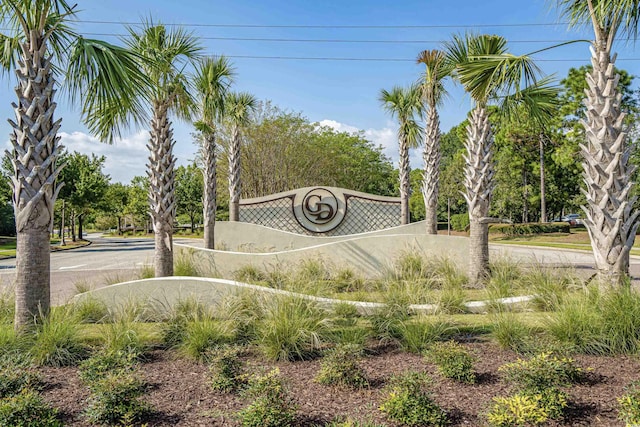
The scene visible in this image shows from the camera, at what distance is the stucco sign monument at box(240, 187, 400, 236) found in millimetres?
17016

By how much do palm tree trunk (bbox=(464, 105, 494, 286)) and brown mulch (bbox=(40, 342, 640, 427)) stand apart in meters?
4.25

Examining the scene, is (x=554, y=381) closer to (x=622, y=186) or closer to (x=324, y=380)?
(x=324, y=380)

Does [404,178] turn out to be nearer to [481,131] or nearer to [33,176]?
[481,131]


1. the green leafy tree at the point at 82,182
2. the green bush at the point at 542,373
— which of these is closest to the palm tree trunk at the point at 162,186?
the green bush at the point at 542,373

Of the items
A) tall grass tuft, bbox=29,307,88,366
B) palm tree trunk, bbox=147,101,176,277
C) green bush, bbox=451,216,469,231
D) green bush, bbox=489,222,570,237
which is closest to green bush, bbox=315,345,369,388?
tall grass tuft, bbox=29,307,88,366

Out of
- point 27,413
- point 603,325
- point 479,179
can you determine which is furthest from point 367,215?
point 27,413

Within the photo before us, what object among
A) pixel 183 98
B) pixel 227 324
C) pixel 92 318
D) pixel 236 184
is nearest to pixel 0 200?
pixel 236 184

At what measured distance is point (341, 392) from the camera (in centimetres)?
359

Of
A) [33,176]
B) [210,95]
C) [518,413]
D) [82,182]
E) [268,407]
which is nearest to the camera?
[518,413]

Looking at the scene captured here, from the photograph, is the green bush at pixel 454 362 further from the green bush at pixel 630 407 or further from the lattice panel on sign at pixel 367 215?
the lattice panel on sign at pixel 367 215

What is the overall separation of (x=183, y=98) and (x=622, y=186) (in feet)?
26.5

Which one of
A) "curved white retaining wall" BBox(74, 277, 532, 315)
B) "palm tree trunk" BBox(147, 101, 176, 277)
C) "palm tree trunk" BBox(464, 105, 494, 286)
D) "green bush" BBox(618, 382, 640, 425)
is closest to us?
"green bush" BBox(618, 382, 640, 425)

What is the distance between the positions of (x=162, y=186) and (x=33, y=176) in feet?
10.4

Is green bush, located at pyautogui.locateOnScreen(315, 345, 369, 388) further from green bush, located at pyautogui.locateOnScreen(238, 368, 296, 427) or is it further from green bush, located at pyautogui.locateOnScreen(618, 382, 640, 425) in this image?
green bush, located at pyautogui.locateOnScreen(618, 382, 640, 425)
